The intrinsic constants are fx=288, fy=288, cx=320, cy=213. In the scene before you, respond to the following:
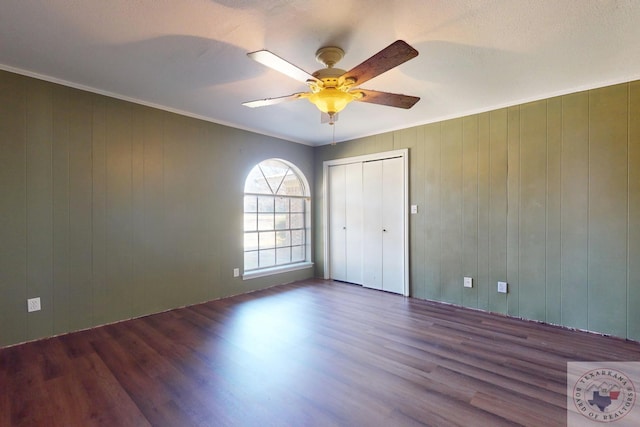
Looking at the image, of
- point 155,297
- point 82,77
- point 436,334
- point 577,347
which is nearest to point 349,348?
point 436,334

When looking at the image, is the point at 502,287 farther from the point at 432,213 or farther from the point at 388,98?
the point at 388,98

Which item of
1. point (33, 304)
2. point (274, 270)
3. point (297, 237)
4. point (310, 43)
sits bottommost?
point (274, 270)

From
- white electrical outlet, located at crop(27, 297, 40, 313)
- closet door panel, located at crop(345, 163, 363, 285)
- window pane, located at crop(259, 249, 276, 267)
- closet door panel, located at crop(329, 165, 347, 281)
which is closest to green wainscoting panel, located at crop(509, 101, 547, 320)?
closet door panel, located at crop(345, 163, 363, 285)

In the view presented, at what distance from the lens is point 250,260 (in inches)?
169

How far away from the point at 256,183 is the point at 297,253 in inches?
56.8

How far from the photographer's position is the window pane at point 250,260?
4238 millimetres

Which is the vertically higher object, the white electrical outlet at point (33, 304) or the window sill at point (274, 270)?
the white electrical outlet at point (33, 304)

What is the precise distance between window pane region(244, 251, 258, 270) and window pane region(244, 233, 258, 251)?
0.07 metres

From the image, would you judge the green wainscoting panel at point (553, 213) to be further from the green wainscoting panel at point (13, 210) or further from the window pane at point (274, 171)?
the green wainscoting panel at point (13, 210)

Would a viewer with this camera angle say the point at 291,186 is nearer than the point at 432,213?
No

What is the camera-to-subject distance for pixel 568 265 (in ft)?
9.43

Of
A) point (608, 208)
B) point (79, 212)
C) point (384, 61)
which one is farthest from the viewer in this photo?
point (79, 212)

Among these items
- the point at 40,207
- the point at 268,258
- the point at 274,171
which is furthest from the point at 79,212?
the point at 274,171

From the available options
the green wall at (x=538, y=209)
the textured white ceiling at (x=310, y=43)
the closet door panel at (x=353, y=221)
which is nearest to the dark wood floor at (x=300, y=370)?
the green wall at (x=538, y=209)
